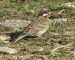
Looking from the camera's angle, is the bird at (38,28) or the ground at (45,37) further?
the bird at (38,28)

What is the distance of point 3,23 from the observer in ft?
35.1

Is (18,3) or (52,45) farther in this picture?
(18,3)

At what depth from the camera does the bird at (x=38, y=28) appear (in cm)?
932

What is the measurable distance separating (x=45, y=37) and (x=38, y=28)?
0.25 meters

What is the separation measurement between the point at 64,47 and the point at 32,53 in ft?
2.35

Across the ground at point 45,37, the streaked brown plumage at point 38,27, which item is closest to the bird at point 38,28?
the streaked brown plumage at point 38,27

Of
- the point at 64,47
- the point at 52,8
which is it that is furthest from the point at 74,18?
the point at 64,47

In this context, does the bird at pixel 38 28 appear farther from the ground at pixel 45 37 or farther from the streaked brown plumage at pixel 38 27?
the ground at pixel 45 37

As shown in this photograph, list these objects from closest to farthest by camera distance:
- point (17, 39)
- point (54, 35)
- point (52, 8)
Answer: point (17, 39) < point (54, 35) < point (52, 8)

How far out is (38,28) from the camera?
9.63 metres

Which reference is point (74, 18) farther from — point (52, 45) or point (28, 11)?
point (52, 45)

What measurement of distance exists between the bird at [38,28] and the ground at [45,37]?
11 cm

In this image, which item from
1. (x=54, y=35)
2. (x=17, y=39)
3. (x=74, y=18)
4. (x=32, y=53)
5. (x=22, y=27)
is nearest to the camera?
(x=32, y=53)

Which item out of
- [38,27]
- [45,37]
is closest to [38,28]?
[38,27]
